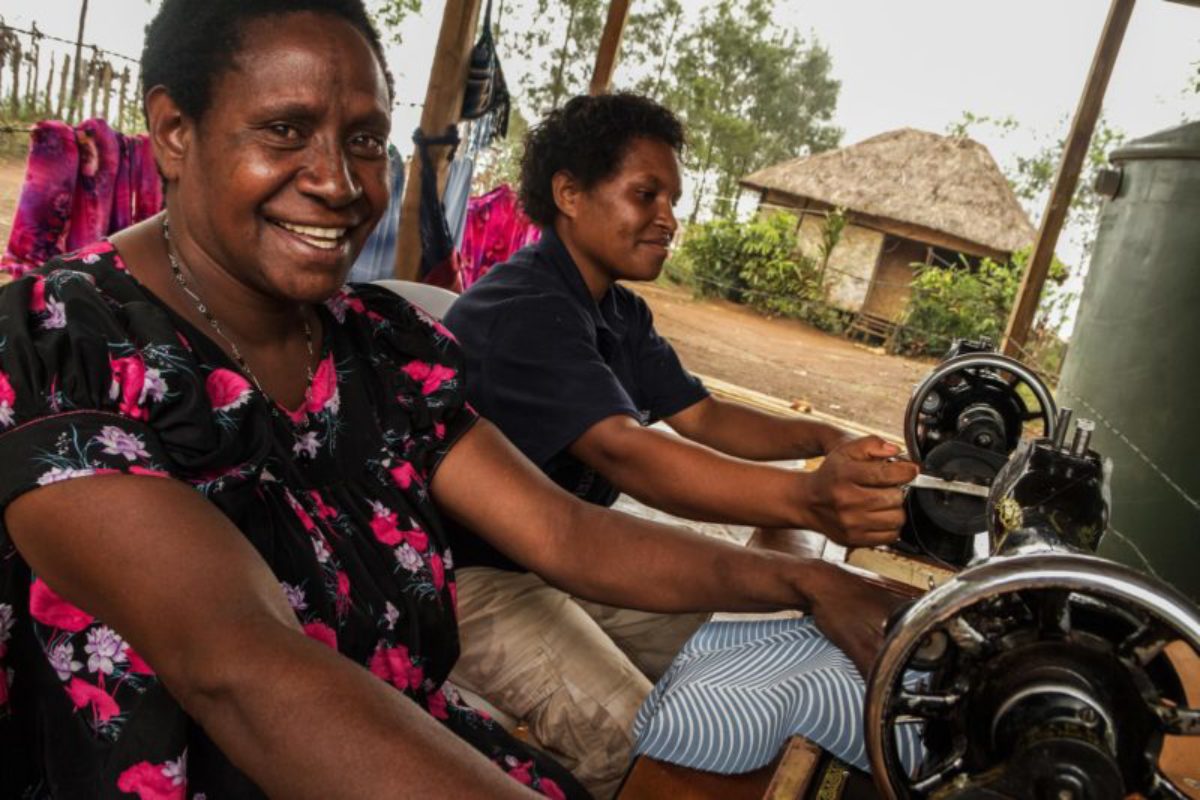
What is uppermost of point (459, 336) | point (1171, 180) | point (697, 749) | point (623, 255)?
point (1171, 180)

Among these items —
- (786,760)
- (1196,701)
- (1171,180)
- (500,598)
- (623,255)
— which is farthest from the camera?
(1171,180)

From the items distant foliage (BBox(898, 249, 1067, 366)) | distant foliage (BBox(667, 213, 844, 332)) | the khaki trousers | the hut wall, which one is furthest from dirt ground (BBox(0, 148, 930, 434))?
the khaki trousers

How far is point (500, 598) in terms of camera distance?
1963mm

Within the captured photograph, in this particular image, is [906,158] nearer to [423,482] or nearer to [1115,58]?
[1115,58]

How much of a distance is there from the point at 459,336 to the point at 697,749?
49.9 inches

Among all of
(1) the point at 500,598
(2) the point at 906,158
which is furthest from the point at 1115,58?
(2) the point at 906,158

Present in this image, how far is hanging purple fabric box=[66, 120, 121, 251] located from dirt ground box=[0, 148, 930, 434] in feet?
21.1

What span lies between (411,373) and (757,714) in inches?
31.8

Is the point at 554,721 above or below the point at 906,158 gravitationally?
below

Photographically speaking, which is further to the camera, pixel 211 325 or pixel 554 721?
pixel 554 721

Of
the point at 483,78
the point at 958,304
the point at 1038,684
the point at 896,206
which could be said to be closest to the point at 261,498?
the point at 1038,684

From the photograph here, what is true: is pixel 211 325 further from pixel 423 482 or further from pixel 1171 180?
pixel 1171 180

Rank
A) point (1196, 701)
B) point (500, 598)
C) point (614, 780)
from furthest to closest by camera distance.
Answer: point (500, 598)
point (614, 780)
point (1196, 701)

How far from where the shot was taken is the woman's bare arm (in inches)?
31.4
